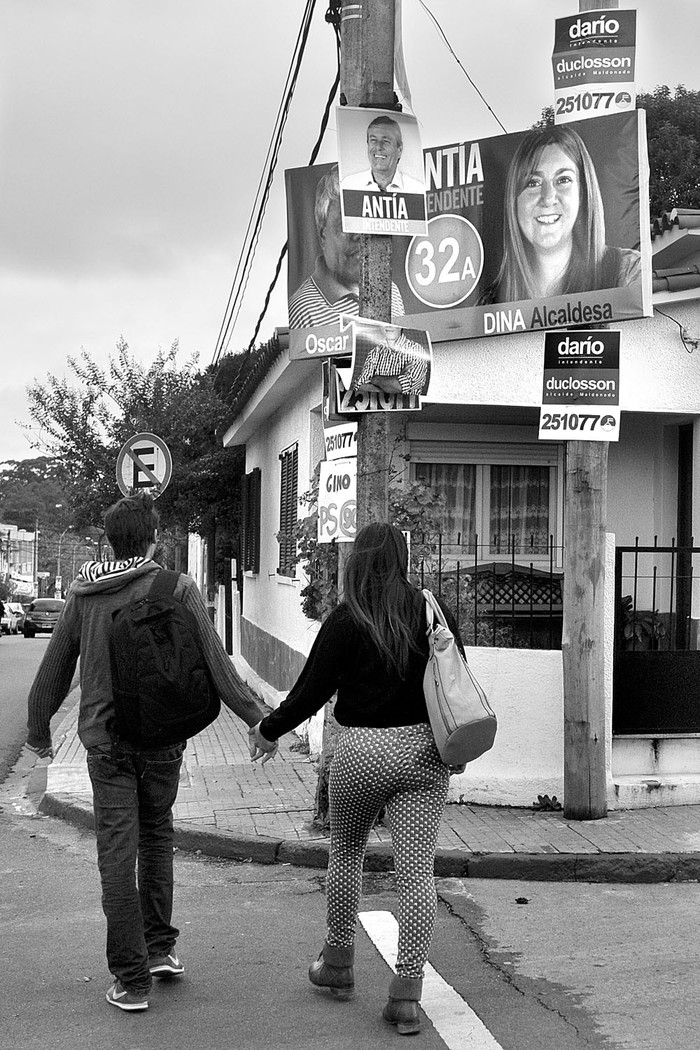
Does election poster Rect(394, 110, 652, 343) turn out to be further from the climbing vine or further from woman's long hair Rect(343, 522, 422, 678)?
woman's long hair Rect(343, 522, 422, 678)

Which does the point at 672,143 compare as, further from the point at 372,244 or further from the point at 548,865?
the point at 548,865

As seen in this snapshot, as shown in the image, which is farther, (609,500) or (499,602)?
(609,500)

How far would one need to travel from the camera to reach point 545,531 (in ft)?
35.6

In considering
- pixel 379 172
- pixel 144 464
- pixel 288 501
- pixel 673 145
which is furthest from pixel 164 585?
pixel 673 145

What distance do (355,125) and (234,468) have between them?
12795 mm

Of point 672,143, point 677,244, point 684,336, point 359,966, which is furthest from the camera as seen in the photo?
point 672,143

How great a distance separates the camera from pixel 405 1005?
4.18 meters

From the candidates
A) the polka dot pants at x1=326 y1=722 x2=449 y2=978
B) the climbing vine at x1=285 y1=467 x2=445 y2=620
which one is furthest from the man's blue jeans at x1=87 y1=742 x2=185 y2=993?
the climbing vine at x1=285 y1=467 x2=445 y2=620

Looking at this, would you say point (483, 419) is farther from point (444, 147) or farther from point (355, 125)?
point (355, 125)

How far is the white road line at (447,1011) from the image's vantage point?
4098 millimetres

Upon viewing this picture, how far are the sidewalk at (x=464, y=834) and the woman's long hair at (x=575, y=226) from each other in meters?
3.47

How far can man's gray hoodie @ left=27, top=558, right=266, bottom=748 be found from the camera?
177 inches

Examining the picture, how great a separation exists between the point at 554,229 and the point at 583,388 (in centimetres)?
156

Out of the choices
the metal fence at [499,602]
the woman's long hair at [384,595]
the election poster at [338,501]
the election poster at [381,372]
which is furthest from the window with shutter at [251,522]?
the woman's long hair at [384,595]
